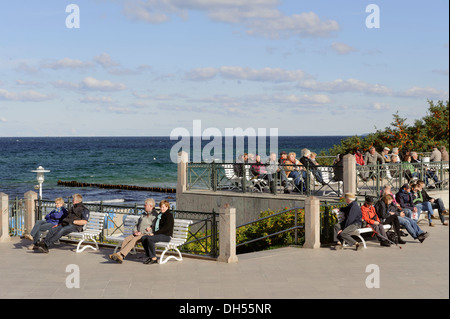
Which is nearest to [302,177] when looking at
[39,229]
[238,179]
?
[238,179]

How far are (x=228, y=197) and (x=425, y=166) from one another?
7.49m

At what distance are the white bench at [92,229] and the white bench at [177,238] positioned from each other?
6.95ft

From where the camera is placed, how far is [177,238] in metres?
12.7

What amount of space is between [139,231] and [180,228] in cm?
88

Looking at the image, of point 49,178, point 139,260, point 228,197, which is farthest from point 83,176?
point 139,260

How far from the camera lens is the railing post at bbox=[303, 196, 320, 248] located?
14000 millimetres

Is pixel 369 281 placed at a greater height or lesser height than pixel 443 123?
lesser

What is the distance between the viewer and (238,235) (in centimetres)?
1800

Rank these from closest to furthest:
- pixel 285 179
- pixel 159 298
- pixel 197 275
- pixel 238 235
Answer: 1. pixel 159 298
2. pixel 197 275
3. pixel 238 235
4. pixel 285 179

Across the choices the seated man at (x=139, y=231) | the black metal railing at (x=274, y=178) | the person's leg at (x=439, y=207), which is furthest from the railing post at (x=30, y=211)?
the person's leg at (x=439, y=207)

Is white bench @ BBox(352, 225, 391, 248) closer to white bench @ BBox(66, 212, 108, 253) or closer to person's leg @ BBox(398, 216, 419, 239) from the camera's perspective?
person's leg @ BBox(398, 216, 419, 239)

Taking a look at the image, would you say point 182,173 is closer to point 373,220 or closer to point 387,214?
point 387,214

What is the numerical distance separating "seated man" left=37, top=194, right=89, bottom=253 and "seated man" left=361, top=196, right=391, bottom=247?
6714mm
